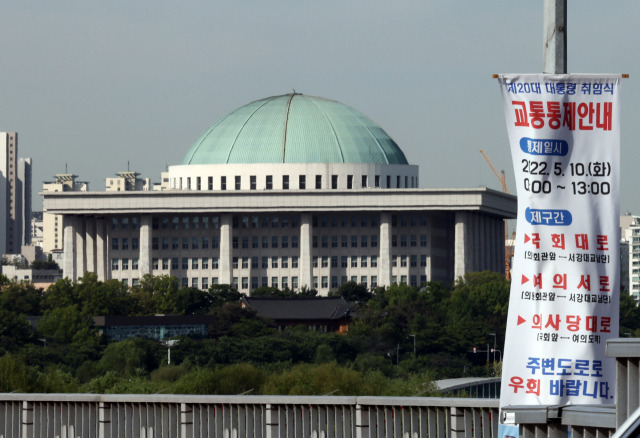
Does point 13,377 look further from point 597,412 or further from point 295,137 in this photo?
point 295,137

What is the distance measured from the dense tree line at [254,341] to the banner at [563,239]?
4264 centimetres

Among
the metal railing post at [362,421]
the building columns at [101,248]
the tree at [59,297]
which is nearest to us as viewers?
the metal railing post at [362,421]

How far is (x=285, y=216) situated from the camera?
588ft

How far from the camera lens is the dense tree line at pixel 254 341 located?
67812 millimetres

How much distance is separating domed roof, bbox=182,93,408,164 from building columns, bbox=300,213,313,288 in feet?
25.7

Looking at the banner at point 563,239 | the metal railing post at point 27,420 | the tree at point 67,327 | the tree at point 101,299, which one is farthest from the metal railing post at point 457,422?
the tree at point 101,299

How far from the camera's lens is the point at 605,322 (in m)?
14.3

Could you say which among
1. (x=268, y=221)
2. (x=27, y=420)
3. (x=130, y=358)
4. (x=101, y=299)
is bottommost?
(x=130, y=358)

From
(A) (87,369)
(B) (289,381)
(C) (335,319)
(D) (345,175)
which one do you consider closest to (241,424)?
(B) (289,381)

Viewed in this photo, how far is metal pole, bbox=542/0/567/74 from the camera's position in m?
14.8

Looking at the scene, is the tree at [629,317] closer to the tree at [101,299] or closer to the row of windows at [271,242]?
the row of windows at [271,242]

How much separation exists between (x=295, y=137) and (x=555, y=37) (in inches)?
6573

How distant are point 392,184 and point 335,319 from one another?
4218cm

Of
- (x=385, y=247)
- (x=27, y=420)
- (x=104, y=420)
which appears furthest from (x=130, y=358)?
(x=104, y=420)
